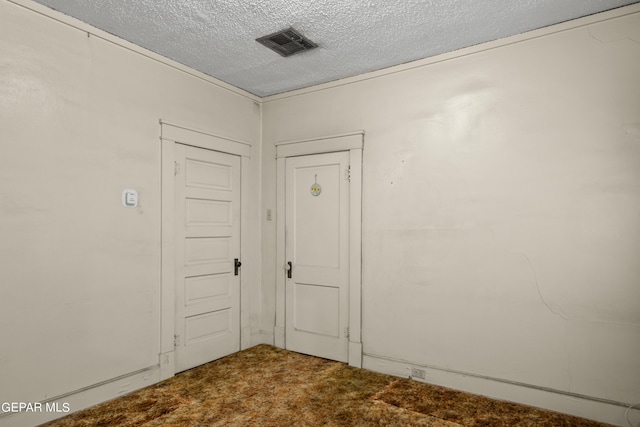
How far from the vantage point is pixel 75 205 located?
3.01 m

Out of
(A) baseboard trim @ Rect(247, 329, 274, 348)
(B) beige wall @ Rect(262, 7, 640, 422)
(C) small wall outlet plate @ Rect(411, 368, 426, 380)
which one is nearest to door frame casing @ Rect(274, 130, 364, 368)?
(B) beige wall @ Rect(262, 7, 640, 422)

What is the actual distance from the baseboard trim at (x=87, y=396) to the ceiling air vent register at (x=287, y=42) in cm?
309

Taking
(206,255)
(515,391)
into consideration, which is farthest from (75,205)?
(515,391)

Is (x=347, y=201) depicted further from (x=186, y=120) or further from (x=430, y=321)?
(x=186, y=120)

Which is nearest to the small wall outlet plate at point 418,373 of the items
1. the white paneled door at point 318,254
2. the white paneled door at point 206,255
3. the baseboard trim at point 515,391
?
the baseboard trim at point 515,391

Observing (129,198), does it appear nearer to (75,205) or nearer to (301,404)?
(75,205)

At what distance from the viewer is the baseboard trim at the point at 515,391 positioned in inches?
111

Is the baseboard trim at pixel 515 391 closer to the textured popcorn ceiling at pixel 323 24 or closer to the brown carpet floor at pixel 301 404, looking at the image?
the brown carpet floor at pixel 301 404

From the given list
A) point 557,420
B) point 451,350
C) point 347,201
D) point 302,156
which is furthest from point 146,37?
point 557,420

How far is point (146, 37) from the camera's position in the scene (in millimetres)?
3283

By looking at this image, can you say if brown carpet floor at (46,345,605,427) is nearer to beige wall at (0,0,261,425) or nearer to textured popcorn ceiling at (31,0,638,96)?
beige wall at (0,0,261,425)

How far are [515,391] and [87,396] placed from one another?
344cm

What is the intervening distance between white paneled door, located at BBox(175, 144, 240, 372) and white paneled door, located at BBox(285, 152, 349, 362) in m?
0.62

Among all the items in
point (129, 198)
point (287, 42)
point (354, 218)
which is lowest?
point (354, 218)
